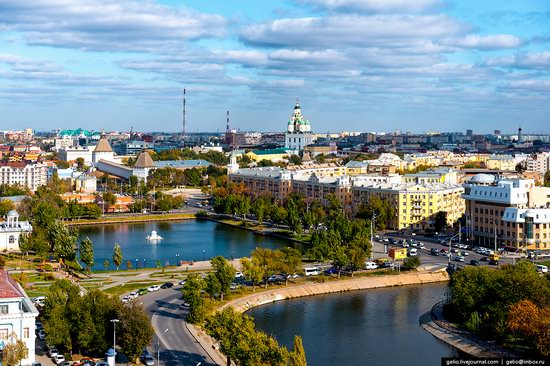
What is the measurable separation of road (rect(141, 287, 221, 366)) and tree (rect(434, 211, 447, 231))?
1219 centimetres

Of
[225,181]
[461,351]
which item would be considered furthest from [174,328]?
[225,181]

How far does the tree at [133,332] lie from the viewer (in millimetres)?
10750

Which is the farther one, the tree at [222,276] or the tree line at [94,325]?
the tree at [222,276]

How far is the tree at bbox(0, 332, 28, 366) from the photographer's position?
934 cm

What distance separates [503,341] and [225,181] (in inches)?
1053

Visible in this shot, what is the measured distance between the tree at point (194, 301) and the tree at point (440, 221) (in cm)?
1359

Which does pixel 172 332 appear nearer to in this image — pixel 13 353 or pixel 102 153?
pixel 13 353

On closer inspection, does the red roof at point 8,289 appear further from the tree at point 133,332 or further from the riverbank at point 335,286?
the riverbank at point 335,286

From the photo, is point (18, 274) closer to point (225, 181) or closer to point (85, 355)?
point (85, 355)

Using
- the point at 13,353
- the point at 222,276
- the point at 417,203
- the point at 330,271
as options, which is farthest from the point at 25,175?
the point at 13,353

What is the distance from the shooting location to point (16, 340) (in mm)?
9906

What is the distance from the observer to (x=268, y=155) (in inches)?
2153

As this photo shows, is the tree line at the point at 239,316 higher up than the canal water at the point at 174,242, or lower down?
higher up

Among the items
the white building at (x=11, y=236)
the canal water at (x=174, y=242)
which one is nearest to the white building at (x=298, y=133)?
the canal water at (x=174, y=242)
